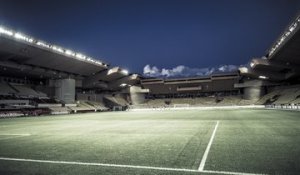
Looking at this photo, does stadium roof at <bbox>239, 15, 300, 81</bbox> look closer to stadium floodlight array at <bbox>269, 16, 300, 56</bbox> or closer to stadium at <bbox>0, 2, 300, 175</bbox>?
stadium floodlight array at <bbox>269, 16, 300, 56</bbox>

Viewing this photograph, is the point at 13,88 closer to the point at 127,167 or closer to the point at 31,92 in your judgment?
the point at 31,92

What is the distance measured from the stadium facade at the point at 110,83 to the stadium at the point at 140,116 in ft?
0.97

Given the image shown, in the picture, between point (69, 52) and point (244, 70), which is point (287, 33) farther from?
point (69, 52)

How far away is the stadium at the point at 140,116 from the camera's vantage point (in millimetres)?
7227

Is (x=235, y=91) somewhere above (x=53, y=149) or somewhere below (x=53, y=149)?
above

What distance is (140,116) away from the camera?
1571 inches

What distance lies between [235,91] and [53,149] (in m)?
98.9

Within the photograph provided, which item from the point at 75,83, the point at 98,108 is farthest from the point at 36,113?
the point at 98,108

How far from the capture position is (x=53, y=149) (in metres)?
9.70

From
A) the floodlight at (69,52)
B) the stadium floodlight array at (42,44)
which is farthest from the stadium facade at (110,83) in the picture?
the floodlight at (69,52)

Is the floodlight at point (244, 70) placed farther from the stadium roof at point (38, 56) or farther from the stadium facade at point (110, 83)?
the stadium roof at point (38, 56)

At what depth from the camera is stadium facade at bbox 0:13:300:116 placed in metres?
48.5

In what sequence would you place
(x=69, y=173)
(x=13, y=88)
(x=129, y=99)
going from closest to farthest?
(x=69, y=173), (x=13, y=88), (x=129, y=99)

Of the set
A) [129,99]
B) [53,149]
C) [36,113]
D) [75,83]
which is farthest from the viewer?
[129,99]
